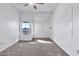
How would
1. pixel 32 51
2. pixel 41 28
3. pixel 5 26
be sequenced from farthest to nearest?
pixel 41 28
pixel 5 26
pixel 32 51

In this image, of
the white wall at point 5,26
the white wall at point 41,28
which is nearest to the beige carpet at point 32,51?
the white wall at point 5,26

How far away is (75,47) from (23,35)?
215 inches

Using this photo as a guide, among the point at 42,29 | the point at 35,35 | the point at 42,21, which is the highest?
the point at 42,21

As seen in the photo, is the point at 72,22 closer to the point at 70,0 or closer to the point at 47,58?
the point at 70,0

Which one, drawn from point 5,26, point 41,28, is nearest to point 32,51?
point 5,26

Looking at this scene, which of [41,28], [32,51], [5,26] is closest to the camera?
[32,51]

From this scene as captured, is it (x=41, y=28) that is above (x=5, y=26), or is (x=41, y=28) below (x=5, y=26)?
below

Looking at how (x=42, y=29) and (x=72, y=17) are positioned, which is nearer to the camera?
(x=72, y=17)

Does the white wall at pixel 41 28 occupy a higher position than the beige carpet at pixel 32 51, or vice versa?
the white wall at pixel 41 28

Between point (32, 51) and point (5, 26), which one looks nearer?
point (32, 51)

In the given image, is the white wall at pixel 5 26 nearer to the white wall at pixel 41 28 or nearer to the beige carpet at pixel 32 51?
the beige carpet at pixel 32 51

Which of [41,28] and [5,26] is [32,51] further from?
[41,28]

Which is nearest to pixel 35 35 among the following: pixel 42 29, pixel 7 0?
pixel 42 29

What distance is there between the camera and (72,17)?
10.8 feet
